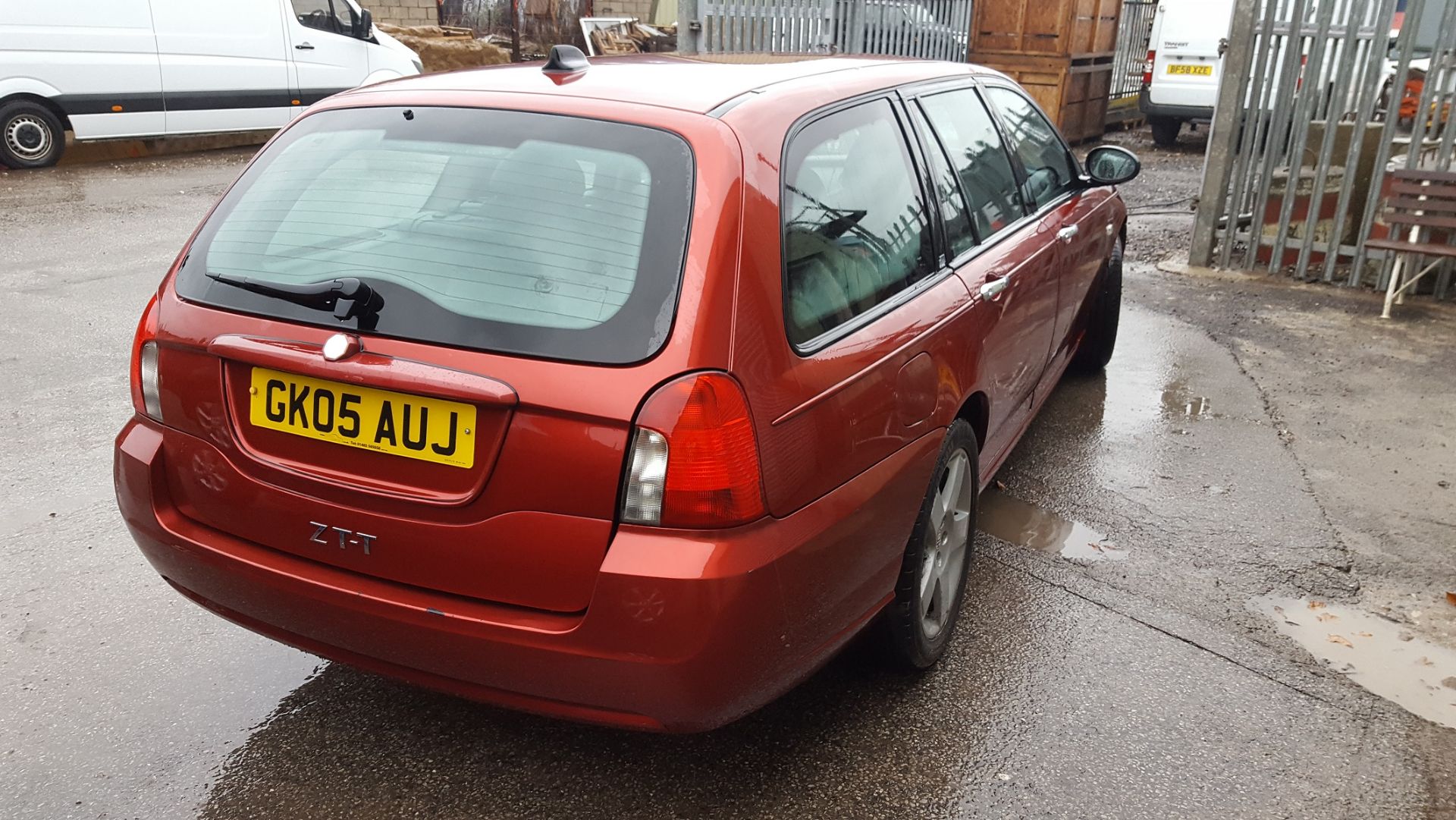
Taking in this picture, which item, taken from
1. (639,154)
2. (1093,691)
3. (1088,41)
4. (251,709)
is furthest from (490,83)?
(1088,41)

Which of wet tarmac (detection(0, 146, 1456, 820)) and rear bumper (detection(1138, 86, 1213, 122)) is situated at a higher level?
rear bumper (detection(1138, 86, 1213, 122))

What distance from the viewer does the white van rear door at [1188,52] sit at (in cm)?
1378

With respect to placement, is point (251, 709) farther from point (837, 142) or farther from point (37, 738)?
point (837, 142)

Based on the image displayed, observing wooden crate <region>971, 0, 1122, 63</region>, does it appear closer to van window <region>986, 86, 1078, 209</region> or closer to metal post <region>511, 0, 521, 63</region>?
metal post <region>511, 0, 521, 63</region>

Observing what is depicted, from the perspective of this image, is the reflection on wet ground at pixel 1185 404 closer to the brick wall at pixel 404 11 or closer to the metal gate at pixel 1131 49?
the metal gate at pixel 1131 49

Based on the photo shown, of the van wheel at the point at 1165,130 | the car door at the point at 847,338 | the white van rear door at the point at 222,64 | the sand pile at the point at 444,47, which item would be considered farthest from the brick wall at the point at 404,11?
the car door at the point at 847,338

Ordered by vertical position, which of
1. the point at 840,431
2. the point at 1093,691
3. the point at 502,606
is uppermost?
the point at 840,431

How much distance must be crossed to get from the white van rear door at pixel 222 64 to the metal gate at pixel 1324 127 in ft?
32.4

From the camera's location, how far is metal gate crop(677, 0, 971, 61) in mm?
12141

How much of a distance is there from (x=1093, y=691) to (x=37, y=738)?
106 inches

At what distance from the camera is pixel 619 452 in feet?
6.95


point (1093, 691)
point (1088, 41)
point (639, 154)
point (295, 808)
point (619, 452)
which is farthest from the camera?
point (1088, 41)

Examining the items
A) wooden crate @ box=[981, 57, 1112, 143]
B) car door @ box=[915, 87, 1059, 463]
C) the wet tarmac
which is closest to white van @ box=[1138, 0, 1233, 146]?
wooden crate @ box=[981, 57, 1112, 143]

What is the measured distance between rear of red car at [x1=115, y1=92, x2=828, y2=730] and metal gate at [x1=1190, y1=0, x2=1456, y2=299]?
6.64m
